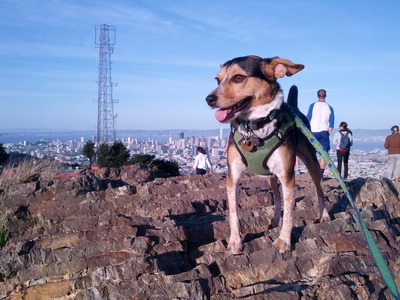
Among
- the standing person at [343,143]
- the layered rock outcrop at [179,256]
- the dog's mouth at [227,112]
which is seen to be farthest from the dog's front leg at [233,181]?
→ the standing person at [343,143]

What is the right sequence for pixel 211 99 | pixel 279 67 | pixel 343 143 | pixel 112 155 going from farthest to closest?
pixel 112 155 → pixel 343 143 → pixel 279 67 → pixel 211 99

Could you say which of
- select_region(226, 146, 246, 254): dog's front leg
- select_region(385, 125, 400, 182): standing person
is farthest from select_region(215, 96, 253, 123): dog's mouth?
select_region(385, 125, 400, 182): standing person

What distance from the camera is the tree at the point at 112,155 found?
64.4 ft

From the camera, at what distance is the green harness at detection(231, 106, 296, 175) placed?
4.10m

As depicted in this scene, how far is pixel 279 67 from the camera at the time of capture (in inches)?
153

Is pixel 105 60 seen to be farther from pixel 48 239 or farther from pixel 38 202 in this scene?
pixel 48 239

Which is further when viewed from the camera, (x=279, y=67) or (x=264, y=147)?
(x=264, y=147)

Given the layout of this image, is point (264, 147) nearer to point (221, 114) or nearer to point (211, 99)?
point (221, 114)

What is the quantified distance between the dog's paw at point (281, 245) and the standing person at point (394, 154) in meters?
10.6

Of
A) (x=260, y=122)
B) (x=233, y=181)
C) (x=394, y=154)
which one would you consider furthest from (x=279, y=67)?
(x=394, y=154)

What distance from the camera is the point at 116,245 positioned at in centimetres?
409

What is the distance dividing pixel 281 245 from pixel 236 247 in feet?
1.65

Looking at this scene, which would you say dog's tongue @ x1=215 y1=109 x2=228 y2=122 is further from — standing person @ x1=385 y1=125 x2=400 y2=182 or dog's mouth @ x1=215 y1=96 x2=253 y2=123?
standing person @ x1=385 y1=125 x2=400 y2=182

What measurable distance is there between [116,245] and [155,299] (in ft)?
3.61
